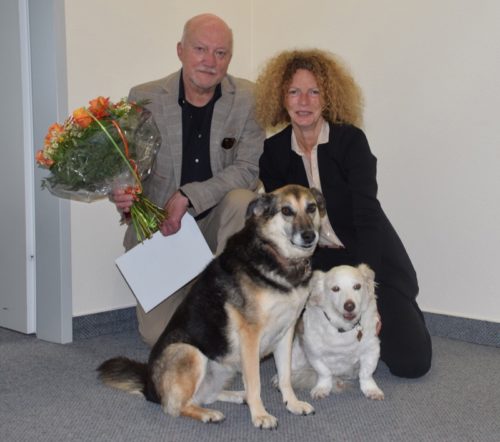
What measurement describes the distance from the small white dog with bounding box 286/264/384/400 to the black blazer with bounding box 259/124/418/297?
0.93 ft

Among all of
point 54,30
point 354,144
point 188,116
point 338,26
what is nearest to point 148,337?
point 188,116

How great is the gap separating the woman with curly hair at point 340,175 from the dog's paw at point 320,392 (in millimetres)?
439

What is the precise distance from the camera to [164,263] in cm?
311

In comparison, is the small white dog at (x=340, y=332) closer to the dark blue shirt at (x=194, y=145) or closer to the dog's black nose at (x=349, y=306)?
the dog's black nose at (x=349, y=306)

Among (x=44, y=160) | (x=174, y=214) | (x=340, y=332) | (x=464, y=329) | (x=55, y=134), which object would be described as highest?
(x=55, y=134)

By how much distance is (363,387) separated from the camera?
2.68 meters

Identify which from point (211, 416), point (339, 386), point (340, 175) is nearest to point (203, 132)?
point (340, 175)

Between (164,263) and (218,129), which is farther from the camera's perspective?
(218,129)

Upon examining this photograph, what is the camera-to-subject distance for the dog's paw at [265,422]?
2.27m

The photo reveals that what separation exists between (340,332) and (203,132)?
1.41 m

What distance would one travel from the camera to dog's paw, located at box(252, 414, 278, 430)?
2.27 meters

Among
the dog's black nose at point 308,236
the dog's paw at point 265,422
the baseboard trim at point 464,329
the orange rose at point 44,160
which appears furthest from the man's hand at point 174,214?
the baseboard trim at point 464,329

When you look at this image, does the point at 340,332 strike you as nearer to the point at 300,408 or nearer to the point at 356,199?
the point at 300,408

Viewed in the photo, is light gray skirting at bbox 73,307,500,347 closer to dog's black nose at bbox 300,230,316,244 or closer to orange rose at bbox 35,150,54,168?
orange rose at bbox 35,150,54,168
